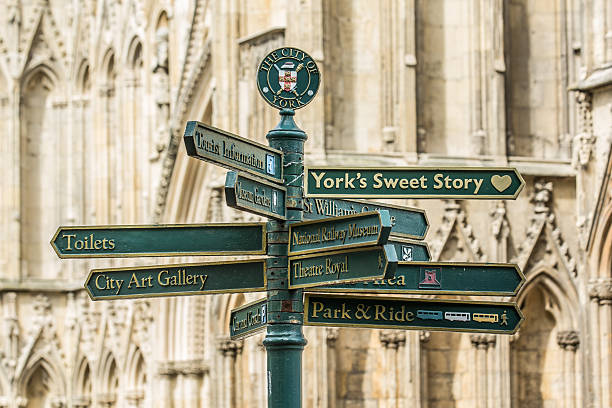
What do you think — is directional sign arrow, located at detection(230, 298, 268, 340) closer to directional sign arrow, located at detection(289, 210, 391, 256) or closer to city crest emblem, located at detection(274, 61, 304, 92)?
directional sign arrow, located at detection(289, 210, 391, 256)

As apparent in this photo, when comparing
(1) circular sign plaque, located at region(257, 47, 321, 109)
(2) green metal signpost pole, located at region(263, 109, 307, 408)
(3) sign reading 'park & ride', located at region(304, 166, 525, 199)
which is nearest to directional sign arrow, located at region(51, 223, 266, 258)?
(2) green metal signpost pole, located at region(263, 109, 307, 408)

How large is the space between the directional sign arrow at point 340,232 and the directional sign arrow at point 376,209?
429 mm

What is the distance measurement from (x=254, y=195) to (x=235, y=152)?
29cm

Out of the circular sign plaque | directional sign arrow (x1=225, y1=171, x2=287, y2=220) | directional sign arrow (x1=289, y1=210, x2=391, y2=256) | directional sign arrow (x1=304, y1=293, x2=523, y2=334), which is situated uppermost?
the circular sign plaque

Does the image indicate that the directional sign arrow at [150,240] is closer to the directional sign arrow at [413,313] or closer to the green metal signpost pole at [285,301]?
the green metal signpost pole at [285,301]

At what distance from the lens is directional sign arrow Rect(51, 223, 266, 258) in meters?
10.9

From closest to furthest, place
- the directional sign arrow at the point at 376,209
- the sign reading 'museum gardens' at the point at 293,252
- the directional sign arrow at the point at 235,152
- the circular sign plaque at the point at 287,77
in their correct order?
the directional sign arrow at the point at 235,152 < the sign reading 'museum gardens' at the point at 293,252 < the circular sign plaque at the point at 287,77 < the directional sign arrow at the point at 376,209

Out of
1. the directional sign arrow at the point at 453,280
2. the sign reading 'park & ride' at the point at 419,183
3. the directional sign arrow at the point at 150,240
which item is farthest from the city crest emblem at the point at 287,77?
the directional sign arrow at the point at 453,280

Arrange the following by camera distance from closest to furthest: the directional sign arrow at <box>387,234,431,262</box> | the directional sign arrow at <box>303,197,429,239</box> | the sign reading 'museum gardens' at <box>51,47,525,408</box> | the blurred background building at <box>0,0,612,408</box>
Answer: the sign reading 'museum gardens' at <box>51,47,525,408</box> → the directional sign arrow at <box>303,197,429,239</box> → the directional sign arrow at <box>387,234,431,262</box> → the blurred background building at <box>0,0,612,408</box>

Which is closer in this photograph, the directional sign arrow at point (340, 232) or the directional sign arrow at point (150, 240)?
the directional sign arrow at point (340, 232)

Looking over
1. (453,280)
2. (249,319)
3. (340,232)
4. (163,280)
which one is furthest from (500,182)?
(163,280)

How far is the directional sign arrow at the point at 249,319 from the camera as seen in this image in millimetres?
10977

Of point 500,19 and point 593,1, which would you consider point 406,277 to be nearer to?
point 593,1

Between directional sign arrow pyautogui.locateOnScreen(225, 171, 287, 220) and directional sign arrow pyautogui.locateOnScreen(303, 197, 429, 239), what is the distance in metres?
0.36
